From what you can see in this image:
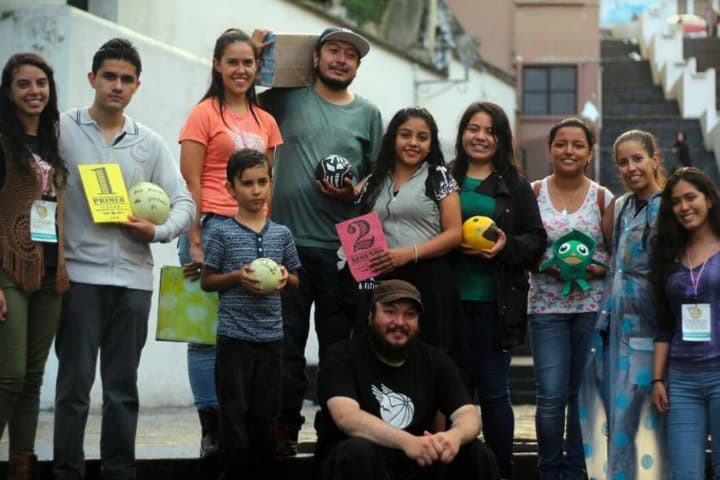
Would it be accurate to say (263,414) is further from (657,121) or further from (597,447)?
(657,121)

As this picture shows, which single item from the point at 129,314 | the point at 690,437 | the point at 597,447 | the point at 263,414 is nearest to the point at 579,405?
the point at 597,447

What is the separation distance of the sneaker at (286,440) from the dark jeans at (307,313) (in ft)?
0.08

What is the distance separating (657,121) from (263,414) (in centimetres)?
2440

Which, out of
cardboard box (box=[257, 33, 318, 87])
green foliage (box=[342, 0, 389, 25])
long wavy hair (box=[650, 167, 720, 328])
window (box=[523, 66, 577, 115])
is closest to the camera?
long wavy hair (box=[650, 167, 720, 328])

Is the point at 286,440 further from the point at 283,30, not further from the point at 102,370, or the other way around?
the point at 283,30

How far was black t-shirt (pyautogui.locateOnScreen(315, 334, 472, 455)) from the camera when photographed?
6.86 m

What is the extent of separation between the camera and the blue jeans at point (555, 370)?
7668 mm

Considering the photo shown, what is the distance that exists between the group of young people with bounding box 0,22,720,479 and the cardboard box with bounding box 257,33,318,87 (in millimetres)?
75

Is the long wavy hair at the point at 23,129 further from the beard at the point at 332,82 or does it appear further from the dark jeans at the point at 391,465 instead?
the dark jeans at the point at 391,465

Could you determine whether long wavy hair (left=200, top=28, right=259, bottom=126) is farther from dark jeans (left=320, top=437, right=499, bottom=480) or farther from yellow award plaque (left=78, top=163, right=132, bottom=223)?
dark jeans (left=320, top=437, right=499, bottom=480)

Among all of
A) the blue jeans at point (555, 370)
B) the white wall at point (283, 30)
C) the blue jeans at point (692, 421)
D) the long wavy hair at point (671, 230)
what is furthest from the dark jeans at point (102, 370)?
the white wall at point (283, 30)

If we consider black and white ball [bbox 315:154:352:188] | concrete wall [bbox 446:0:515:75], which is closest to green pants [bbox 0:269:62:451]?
black and white ball [bbox 315:154:352:188]

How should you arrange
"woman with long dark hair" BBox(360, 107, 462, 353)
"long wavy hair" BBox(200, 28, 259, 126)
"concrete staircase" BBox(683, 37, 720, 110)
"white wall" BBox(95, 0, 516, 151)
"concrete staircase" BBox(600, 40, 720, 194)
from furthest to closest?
"concrete staircase" BBox(683, 37, 720, 110) → "concrete staircase" BBox(600, 40, 720, 194) → "white wall" BBox(95, 0, 516, 151) → "long wavy hair" BBox(200, 28, 259, 126) → "woman with long dark hair" BBox(360, 107, 462, 353)

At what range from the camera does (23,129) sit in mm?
6840
